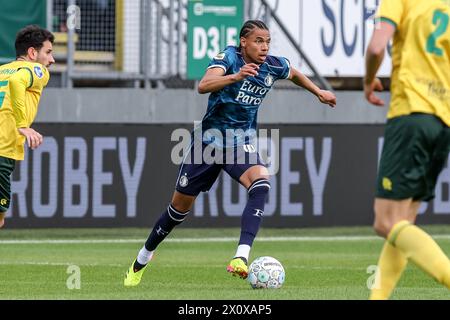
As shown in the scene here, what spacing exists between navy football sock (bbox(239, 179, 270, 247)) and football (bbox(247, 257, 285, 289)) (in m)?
0.23

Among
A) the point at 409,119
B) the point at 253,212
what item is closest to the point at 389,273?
the point at 409,119

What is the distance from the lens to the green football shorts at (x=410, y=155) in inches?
296

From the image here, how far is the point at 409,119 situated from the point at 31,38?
4.88 m

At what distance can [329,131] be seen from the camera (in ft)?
64.2

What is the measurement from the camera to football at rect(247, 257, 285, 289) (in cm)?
1050

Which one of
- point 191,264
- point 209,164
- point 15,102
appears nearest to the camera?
point 15,102

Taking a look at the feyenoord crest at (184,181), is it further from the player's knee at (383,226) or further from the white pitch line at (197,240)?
the white pitch line at (197,240)

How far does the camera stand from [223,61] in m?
11.1

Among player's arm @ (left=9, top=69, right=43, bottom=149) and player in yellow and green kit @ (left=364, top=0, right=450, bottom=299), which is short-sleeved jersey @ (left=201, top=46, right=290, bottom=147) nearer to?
player's arm @ (left=9, top=69, right=43, bottom=149)

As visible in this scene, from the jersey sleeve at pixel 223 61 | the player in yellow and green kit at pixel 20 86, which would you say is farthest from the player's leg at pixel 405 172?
the player in yellow and green kit at pixel 20 86

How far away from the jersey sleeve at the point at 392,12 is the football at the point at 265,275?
3.44 meters

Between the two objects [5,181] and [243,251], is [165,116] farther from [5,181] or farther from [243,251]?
[243,251]

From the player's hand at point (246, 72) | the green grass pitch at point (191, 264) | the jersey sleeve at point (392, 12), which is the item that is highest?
the jersey sleeve at point (392, 12)

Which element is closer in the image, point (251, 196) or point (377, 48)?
point (377, 48)
